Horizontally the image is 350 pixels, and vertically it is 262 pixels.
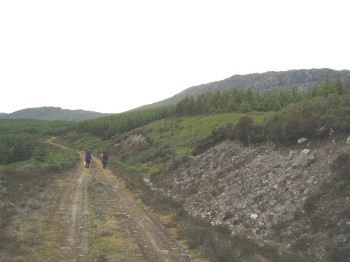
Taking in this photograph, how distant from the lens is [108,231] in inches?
687

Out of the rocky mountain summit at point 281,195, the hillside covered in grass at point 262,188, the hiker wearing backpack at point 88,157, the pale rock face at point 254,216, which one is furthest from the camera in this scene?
the hiker wearing backpack at point 88,157

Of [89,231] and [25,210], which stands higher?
[25,210]

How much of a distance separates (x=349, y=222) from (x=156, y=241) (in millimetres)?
9002

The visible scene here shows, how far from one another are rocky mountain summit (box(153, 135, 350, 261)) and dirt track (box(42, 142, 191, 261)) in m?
4.68

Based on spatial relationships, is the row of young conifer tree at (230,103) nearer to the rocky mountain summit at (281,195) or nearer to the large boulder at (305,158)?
the rocky mountain summit at (281,195)

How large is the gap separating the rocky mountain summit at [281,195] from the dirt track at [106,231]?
4682mm

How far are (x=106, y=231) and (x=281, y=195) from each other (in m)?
10.4

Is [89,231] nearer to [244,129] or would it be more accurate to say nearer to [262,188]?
[262,188]

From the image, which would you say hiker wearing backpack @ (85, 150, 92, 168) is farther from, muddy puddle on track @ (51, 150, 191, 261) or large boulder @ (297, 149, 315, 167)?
large boulder @ (297, 149, 315, 167)

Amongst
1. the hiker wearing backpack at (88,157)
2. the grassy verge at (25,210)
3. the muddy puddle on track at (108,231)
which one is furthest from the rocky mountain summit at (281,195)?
the hiker wearing backpack at (88,157)

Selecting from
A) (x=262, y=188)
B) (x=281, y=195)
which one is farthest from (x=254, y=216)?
(x=262, y=188)

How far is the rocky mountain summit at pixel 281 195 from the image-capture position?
1675cm

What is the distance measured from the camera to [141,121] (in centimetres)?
11075

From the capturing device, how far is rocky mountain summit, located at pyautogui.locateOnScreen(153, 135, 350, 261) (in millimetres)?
16750
